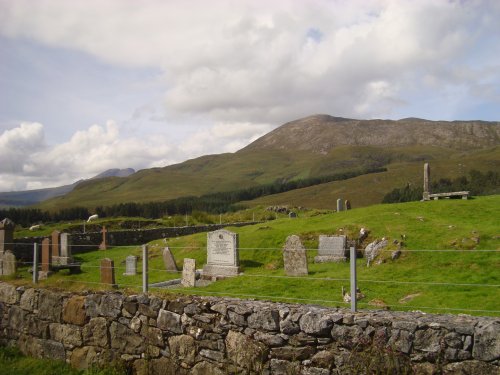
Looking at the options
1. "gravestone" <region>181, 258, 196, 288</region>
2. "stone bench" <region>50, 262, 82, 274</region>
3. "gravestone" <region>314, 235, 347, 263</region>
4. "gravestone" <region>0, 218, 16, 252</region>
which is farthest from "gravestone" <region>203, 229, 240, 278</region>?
"gravestone" <region>0, 218, 16, 252</region>

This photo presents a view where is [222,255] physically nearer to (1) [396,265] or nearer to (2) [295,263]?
(2) [295,263]

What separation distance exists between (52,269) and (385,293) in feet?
57.0

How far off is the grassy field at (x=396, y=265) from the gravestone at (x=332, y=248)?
0.55m

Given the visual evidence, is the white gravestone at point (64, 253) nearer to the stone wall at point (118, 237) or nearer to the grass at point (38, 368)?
the stone wall at point (118, 237)

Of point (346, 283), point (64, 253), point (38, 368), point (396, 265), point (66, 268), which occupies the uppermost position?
point (396, 265)

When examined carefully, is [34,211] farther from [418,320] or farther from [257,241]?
[418,320]

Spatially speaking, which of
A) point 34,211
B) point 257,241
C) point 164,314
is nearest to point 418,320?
point 164,314

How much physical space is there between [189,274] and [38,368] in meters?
10.0

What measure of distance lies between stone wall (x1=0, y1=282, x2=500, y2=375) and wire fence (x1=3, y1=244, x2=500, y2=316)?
73 cm

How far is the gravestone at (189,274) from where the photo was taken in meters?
18.5

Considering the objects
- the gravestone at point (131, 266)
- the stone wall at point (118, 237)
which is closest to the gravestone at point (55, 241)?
the stone wall at point (118, 237)

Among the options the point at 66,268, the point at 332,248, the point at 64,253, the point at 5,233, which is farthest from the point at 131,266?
the point at 332,248

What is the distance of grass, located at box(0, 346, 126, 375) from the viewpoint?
8.11 metres

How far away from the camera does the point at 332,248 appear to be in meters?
19.6
